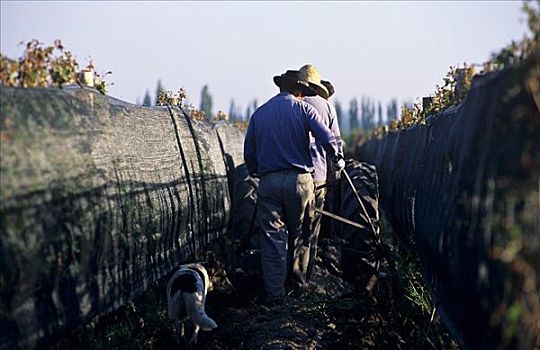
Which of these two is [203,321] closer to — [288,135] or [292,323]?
[292,323]

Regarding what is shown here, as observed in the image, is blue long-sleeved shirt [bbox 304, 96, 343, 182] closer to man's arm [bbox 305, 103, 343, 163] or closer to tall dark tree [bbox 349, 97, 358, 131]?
man's arm [bbox 305, 103, 343, 163]

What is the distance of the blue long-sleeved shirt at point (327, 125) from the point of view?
28.8 feet

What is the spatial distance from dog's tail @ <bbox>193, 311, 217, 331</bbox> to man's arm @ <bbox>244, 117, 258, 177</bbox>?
8.93 ft

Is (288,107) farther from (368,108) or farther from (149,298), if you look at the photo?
(368,108)

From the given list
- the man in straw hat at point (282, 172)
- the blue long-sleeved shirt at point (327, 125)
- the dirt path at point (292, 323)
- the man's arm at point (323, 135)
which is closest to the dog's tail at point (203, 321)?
the dirt path at point (292, 323)

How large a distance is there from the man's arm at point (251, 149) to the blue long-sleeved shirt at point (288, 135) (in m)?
0.12

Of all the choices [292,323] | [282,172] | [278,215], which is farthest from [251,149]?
[292,323]

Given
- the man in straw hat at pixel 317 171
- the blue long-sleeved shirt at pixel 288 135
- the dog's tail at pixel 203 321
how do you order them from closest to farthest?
the dog's tail at pixel 203 321 < the blue long-sleeved shirt at pixel 288 135 < the man in straw hat at pixel 317 171

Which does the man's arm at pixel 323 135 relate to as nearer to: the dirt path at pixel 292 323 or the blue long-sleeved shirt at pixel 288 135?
the blue long-sleeved shirt at pixel 288 135

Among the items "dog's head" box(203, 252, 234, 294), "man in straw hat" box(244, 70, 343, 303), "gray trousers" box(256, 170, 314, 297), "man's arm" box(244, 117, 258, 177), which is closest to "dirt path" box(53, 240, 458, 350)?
"dog's head" box(203, 252, 234, 294)

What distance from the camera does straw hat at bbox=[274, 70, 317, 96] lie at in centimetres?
848

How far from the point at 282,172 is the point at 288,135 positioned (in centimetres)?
34

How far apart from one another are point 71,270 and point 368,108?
188515 mm

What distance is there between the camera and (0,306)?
4211mm
